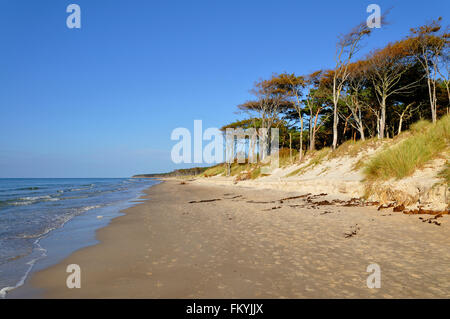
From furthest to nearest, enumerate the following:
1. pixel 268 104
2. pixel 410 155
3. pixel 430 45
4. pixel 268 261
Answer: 1. pixel 268 104
2. pixel 430 45
3. pixel 410 155
4. pixel 268 261

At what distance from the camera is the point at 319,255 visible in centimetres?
394

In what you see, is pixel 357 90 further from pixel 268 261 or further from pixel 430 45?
pixel 268 261

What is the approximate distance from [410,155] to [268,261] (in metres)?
7.43

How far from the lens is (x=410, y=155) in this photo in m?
8.47

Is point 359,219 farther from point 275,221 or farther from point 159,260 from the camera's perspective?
point 159,260

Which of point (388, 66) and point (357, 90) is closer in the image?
point (388, 66)

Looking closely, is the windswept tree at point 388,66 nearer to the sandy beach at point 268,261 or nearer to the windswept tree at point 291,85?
the windswept tree at point 291,85

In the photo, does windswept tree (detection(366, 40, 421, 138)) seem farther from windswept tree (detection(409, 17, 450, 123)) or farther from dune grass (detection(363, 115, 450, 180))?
dune grass (detection(363, 115, 450, 180))

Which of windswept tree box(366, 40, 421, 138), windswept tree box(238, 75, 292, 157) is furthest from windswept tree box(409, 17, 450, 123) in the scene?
windswept tree box(238, 75, 292, 157)

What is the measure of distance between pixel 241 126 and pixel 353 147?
28.4m

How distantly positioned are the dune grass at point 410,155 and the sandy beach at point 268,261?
2.49 meters

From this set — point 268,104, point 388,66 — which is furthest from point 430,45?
point 268,104

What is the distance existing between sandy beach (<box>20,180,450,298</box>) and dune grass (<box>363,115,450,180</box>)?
98.1 inches

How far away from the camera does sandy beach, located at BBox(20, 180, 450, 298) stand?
9.46 feet
